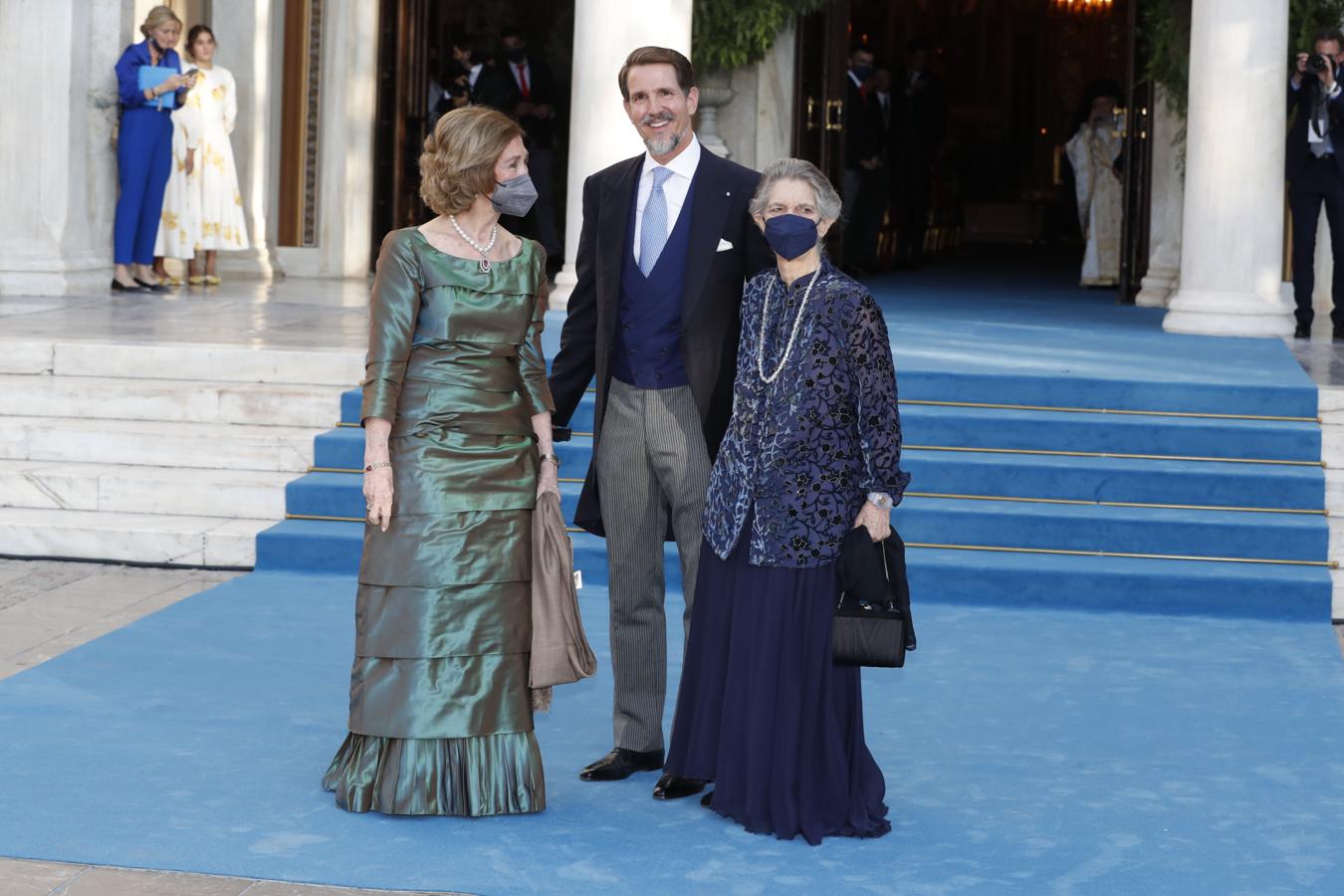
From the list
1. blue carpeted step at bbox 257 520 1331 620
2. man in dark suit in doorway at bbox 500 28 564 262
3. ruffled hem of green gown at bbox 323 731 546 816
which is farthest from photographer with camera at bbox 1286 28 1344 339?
ruffled hem of green gown at bbox 323 731 546 816

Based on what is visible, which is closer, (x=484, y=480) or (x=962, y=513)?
(x=484, y=480)

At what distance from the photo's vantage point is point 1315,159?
1162 centimetres

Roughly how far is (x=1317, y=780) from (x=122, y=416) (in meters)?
5.67

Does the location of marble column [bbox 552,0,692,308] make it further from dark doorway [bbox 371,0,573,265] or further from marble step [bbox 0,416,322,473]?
marble step [bbox 0,416,322,473]

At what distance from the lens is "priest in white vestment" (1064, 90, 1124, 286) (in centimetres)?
1602

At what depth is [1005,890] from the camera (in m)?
4.34

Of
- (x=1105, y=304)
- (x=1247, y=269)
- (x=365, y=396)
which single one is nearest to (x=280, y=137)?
(x=1105, y=304)

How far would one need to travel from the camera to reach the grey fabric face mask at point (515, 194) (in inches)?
183

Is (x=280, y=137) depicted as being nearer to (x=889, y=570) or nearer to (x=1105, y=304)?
(x=1105, y=304)

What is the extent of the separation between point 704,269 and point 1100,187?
11.7m

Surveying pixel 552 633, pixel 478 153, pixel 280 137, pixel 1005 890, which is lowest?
pixel 1005 890

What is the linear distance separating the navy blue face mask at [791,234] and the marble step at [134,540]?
12.7 feet

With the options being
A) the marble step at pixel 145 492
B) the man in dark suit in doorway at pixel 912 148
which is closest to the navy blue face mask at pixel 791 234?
the marble step at pixel 145 492

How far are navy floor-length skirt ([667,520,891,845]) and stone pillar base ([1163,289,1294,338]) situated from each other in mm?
7430
